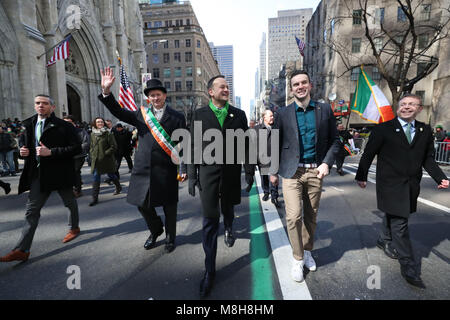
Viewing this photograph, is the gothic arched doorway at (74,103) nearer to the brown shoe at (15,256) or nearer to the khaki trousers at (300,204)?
the brown shoe at (15,256)

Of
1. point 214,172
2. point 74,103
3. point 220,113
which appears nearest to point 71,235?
point 214,172

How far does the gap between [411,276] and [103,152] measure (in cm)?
594

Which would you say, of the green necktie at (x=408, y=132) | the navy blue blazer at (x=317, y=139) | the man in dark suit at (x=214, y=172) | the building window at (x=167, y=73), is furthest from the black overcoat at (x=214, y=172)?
the building window at (x=167, y=73)

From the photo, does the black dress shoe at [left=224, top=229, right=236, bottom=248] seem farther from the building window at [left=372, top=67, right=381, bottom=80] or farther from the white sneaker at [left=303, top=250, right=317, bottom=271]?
the building window at [left=372, top=67, right=381, bottom=80]

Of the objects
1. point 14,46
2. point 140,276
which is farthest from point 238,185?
point 14,46

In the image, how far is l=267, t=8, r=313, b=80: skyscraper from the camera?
429 feet

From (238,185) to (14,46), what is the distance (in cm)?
1901

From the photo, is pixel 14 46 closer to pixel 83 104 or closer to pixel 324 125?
pixel 83 104

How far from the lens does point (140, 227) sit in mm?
3965

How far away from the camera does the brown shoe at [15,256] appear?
2.83m

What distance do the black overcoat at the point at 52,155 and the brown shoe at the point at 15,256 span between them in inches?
31.7

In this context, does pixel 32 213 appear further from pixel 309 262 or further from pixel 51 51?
pixel 51 51

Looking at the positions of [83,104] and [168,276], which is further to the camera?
[83,104]

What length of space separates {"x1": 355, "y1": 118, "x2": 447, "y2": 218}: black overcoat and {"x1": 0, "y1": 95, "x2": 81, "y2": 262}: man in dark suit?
4054 millimetres
